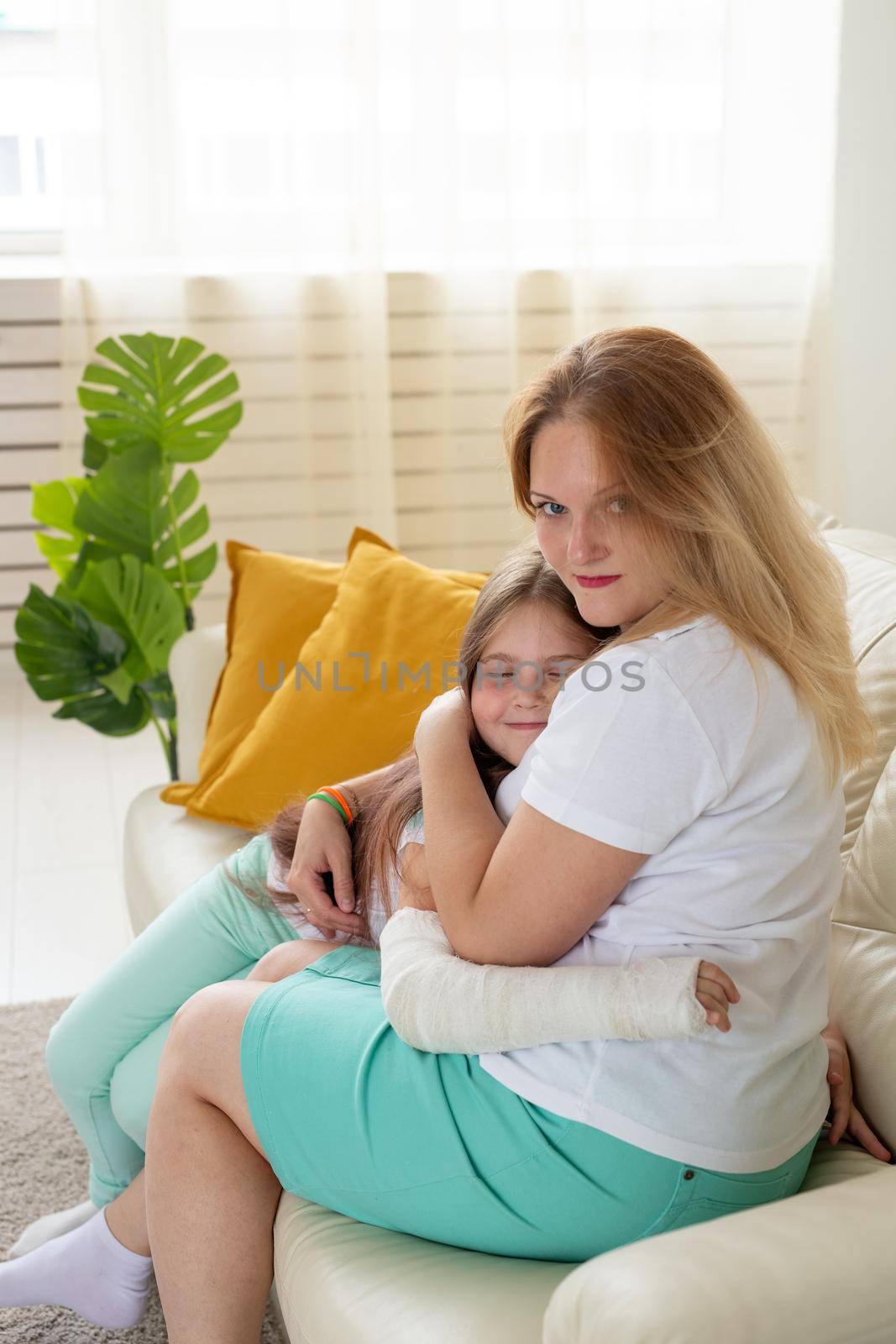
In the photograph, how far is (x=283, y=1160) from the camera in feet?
3.61

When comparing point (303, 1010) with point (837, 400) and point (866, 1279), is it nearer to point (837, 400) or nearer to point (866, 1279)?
point (866, 1279)

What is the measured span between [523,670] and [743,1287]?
2.01ft

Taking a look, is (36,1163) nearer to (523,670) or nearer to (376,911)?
(376,911)

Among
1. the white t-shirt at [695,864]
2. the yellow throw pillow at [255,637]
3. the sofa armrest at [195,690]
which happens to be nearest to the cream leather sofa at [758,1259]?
the white t-shirt at [695,864]

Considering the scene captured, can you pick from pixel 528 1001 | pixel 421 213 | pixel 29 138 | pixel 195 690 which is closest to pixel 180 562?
pixel 195 690

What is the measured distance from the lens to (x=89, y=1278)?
4.27ft

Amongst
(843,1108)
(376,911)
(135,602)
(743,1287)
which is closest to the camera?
(743,1287)

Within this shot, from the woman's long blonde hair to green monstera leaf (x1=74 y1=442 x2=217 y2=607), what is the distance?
1378mm

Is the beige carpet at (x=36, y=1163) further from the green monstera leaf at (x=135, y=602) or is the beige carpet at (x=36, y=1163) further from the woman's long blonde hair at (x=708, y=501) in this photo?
the woman's long blonde hair at (x=708, y=501)

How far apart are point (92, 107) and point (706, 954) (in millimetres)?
3244

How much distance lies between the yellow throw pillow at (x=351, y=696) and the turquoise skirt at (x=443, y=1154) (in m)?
0.71

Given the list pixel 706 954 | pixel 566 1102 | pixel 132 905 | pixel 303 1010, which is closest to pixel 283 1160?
pixel 303 1010

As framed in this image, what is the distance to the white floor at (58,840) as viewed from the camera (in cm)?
240

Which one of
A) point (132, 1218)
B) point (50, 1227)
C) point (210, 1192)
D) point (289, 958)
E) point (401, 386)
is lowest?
point (50, 1227)
